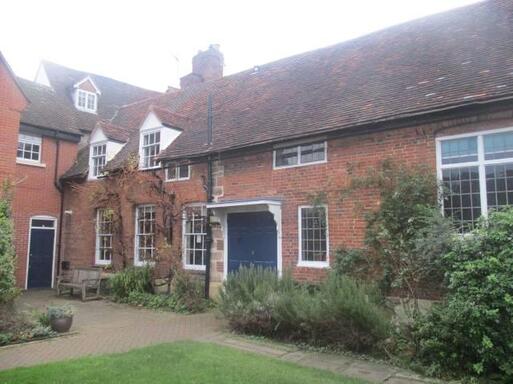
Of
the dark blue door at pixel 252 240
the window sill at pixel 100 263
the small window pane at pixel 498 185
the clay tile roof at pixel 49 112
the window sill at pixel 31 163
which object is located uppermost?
the clay tile roof at pixel 49 112

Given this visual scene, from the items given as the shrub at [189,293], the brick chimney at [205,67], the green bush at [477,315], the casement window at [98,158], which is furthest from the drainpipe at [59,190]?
the green bush at [477,315]

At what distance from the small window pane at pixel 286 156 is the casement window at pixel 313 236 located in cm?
135

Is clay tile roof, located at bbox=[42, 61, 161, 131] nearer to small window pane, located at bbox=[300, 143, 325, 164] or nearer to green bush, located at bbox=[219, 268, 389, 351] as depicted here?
small window pane, located at bbox=[300, 143, 325, 164]

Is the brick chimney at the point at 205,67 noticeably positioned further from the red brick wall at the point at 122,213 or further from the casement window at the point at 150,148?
the red brick wall at the point at 122,213

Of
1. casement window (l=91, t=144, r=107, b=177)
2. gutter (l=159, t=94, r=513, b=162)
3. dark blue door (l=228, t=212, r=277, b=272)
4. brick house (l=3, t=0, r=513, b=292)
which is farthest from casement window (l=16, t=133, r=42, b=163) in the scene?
gutter (l=159, t=94, r=513, b=162)

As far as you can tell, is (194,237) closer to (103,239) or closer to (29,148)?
(103,239)

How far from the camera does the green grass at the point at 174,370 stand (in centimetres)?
608

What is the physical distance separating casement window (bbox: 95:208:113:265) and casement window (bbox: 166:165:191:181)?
11.7ft

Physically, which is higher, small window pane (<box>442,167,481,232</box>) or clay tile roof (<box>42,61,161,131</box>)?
clay tile roof (<box>42,61,161,131</box>)

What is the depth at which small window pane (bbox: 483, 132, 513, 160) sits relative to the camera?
9.07m

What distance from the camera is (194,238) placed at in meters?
14.6

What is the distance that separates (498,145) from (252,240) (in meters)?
6.76

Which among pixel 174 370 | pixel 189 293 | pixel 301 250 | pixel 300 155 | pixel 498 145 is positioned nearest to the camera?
pixel 174 370

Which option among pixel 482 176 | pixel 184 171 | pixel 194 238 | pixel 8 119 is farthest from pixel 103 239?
pixel 482 176
